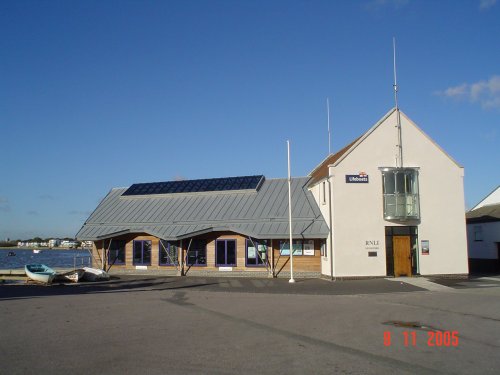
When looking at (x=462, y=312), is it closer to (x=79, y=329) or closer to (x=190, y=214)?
(x=79, y=329)

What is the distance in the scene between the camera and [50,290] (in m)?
22.3

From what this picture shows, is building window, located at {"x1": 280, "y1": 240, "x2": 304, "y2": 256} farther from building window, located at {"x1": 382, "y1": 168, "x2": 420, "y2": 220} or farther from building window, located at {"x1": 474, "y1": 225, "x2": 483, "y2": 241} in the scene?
building window, located at {"x1": 474, "y1": 225, "x2": 483, "y2": 241}

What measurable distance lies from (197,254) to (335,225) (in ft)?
29.6

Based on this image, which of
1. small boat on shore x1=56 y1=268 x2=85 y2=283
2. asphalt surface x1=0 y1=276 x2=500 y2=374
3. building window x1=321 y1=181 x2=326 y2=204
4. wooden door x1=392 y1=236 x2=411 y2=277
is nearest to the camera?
asphalt surface x1=0 y1=276 x2=500 y2=374

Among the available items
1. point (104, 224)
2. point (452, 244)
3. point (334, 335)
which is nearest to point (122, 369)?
point (334, 335)

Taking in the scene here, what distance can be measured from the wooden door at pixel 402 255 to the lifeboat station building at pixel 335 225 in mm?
52

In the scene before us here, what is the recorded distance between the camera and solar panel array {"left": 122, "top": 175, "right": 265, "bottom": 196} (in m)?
33.7

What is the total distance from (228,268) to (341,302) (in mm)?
13222

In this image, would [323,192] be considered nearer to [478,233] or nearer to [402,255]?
→ [402,255]

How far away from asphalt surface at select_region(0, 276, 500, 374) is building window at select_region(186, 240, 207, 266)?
30.8 feet

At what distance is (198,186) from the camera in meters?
35.1

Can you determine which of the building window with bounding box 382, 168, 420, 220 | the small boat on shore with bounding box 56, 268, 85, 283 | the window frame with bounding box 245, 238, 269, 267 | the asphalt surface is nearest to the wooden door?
the building window with bounding box 382, 168, 420, 220
